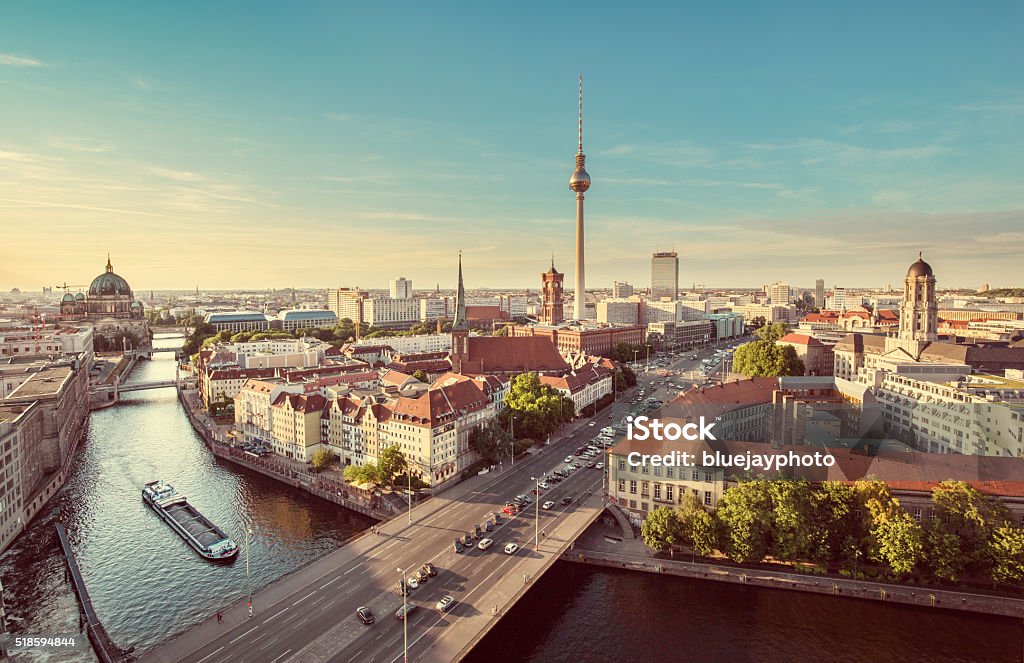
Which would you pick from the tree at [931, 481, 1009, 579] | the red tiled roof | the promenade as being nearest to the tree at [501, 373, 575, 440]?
the promenade

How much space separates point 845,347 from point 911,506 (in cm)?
7430

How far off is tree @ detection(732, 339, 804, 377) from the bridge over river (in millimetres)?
60892

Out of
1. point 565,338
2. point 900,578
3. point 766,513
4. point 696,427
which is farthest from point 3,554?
point 565,338

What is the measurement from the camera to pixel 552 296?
178750 millimetres

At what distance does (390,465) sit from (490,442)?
1288 centimetres

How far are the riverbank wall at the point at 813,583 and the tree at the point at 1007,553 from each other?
194 centimetres

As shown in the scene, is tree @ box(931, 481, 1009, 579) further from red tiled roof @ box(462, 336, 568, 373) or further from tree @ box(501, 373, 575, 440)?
red tiled roof @ box(462, 336, 568, 373)

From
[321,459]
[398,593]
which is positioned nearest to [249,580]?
[398,593]

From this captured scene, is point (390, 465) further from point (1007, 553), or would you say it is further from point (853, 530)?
point (1007, 553)

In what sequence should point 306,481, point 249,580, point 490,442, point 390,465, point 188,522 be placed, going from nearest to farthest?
point 249,580 < point 188,522 < point 390,465 < point 306,481 < point 490,442

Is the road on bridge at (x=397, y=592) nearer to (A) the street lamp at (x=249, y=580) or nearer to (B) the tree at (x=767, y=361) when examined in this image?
(A) the street lamp at (x=249, y=580)

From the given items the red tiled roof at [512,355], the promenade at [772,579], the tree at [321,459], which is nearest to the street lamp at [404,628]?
the promenade at [772,579]

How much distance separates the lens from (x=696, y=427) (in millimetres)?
49750

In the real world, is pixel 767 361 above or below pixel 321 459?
above
